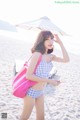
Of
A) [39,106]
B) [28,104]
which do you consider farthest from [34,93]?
[39,106]

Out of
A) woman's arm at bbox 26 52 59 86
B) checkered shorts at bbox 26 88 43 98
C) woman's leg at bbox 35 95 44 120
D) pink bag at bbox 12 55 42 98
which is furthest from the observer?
woman's leg at bbox 35 95 44 120

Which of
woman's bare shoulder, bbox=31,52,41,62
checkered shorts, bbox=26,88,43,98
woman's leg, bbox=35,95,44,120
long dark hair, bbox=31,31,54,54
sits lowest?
woman's leg, bbox=35,95,44,120

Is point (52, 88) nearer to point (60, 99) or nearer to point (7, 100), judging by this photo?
point (60, 99)

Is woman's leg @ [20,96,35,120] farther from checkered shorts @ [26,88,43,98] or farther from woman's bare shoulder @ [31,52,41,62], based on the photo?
woman's bare shoulder @ [31,52,41,62]

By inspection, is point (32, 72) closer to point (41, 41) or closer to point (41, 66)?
point (41, 66)

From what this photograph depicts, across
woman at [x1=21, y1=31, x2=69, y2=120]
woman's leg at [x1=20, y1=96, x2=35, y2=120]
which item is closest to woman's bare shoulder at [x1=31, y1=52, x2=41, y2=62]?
woman at [x1=21, y1=31, x2=69, y2=120]

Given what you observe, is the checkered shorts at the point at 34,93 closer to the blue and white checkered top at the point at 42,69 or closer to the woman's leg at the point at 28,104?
the woman's leg at the point at 28,104

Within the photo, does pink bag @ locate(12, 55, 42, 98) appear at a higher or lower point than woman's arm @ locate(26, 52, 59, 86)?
lower

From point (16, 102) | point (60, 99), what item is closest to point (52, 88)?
point (60, 99)

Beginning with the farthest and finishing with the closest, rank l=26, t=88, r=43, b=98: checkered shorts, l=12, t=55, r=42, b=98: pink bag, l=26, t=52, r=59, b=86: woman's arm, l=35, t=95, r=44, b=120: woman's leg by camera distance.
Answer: l=35, t=95, r=44, b=120: woman's leg → l=26, t=88, r=43, b=98: checkered shorts → l=12, t=55, r=42, b=98: pink bag → l=26, t=52, r=59, b=86: woman's arm

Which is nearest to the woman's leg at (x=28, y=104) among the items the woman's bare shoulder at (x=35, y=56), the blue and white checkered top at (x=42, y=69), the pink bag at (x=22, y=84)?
the pink bag at (x=22, y=84)

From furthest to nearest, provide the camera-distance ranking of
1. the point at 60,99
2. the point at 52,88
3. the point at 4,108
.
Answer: the point at 52,88 < the point at 60,99 < the point at 4,108

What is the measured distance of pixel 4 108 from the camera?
23.7ft

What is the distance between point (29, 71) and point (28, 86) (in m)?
0.27
